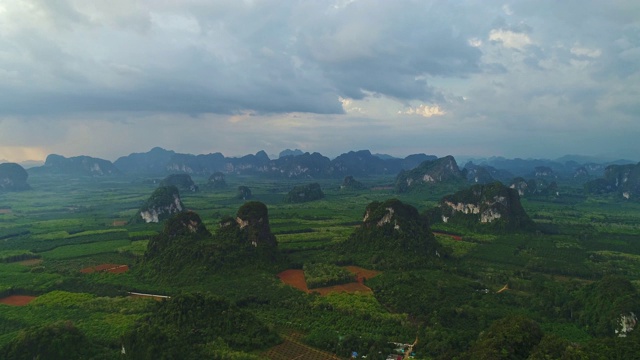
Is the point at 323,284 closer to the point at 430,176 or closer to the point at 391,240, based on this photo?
the point at 391,240

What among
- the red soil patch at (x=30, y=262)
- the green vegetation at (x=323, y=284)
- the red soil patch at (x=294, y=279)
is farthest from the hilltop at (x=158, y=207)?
the red soil patch at (x=294, y=279)

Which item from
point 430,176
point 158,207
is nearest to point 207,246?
point 158,207

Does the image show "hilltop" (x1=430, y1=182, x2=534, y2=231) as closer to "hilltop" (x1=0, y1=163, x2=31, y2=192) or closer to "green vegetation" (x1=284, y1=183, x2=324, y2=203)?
"green vegetation" (x1=284, y1=183, x2=324, y2=203)

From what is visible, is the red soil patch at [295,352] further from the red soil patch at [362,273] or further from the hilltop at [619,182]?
the hilltop at [619,182]

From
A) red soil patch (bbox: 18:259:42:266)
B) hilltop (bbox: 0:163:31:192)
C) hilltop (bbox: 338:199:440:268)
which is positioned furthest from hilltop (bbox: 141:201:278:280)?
hilltop (bbox: 0:163:31:192)

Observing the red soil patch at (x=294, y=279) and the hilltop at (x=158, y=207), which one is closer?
the red soil patch at (x=294, y=279)

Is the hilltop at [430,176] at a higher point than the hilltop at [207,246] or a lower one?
higher
